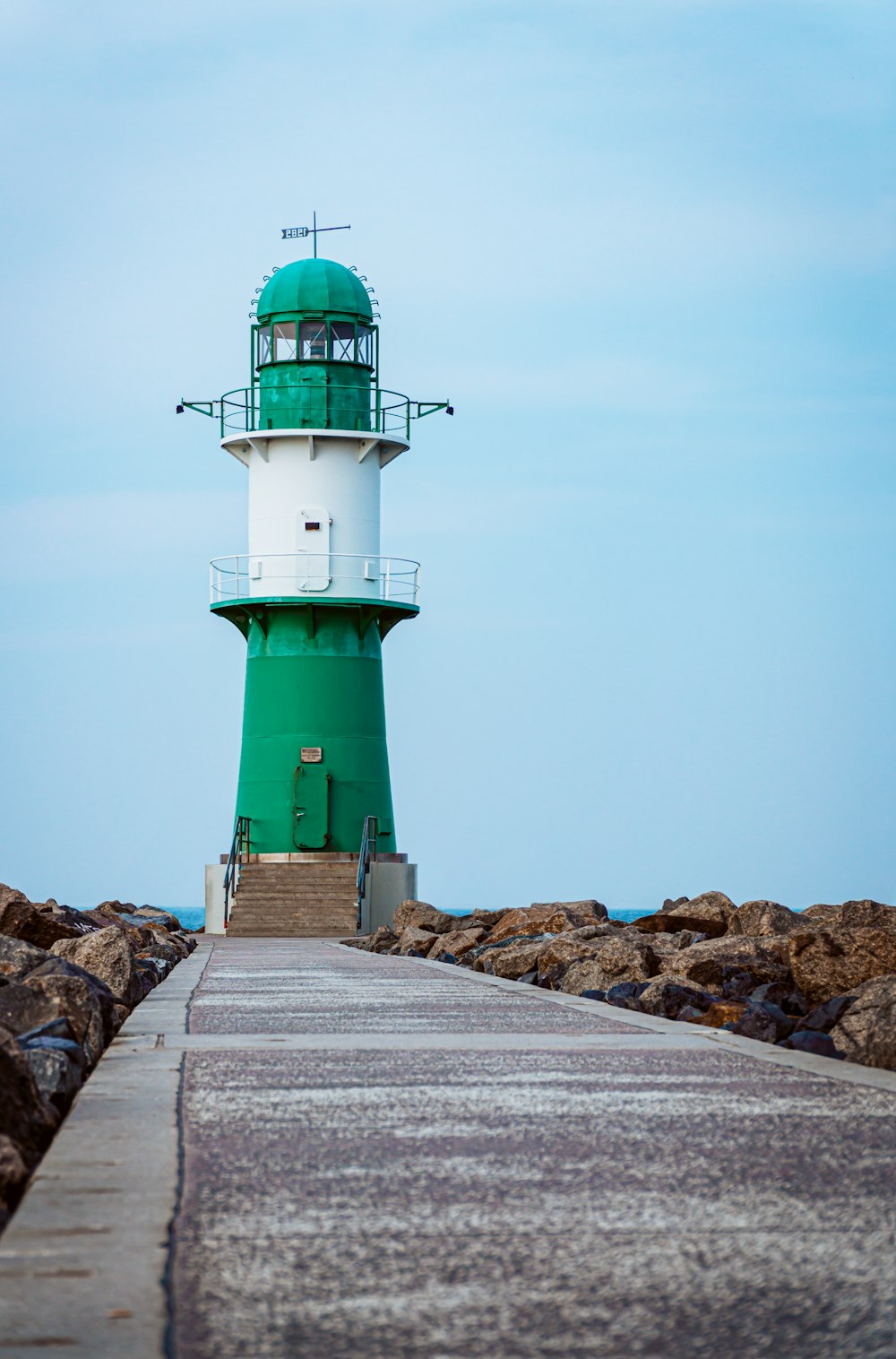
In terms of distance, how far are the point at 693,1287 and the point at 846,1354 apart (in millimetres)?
406

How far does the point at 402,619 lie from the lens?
26.9 m

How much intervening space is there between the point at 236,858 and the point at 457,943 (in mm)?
9775

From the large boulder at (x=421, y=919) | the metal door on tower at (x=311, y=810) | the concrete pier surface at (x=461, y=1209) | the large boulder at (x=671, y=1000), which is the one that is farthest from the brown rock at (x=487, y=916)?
the concrete pier surface at (x=461, y=1209)

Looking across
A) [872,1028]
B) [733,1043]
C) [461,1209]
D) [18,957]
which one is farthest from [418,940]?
[461,1209]

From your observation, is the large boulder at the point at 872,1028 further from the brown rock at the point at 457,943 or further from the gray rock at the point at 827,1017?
the brown rock at the point at 457,943

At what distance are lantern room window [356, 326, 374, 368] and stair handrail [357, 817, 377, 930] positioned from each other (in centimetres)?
708

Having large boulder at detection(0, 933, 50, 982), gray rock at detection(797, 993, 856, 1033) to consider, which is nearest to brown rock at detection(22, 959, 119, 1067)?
large boulder at detection(0, 933, 50, 982)

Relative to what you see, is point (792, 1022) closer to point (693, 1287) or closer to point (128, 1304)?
point (693, 1287)

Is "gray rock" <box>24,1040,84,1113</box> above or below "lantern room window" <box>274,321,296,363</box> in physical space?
below

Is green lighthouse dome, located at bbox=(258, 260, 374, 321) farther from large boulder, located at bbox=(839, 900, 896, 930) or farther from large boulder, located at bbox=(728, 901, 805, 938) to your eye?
large boulder, located at bbox=(839, 900, 896, 930)

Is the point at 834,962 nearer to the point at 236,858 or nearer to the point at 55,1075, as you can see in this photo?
the point at 55,1075

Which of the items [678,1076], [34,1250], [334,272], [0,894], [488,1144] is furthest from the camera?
[334,272]

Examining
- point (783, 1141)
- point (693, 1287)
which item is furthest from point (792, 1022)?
point (693, 1287)

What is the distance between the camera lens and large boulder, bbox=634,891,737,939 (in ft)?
53.0
